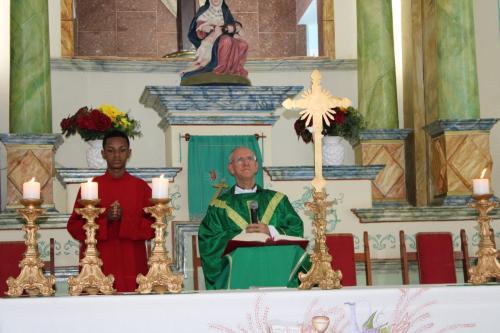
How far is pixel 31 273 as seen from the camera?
5949 mm

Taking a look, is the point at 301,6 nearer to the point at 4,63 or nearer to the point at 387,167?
the point at 387,167

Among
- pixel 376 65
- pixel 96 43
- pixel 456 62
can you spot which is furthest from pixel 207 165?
pixel 96 43

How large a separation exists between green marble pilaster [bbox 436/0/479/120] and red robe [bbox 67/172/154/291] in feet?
14.4

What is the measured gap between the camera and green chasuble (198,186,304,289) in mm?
7754

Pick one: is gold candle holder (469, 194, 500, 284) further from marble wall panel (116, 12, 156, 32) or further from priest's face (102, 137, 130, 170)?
marble wall panel (116, 12, 156, 32)

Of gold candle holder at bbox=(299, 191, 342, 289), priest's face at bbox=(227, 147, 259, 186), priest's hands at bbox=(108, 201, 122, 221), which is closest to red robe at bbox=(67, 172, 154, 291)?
priest's hands at bbox=(108, 201, 122, 221)

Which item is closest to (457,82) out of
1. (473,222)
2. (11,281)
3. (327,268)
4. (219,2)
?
(473,222)

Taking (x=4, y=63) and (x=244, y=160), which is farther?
(x=4, y=63)

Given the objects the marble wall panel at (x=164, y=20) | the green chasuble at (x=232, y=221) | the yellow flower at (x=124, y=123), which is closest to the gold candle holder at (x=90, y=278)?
the green chasuble at (x=232, y=221)

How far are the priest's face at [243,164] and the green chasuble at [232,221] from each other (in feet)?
0.53

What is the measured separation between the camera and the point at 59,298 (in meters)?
5.48

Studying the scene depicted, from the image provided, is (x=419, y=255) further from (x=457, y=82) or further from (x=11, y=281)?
(x=11, y=281)

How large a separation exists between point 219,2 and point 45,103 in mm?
2078

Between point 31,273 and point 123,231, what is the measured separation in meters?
1.79
